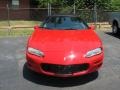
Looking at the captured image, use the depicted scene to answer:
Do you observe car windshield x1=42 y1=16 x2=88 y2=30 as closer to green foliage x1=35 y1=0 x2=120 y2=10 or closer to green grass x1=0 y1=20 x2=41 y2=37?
green grass x1=0 y1=20 x2=41 y2=37

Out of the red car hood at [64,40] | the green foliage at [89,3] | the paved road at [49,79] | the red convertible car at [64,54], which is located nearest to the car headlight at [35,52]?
the red convertible car at [64,54]

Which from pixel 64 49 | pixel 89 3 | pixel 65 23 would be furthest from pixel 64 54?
pixel 89 3

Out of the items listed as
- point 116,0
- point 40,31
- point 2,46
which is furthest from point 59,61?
point 116,0

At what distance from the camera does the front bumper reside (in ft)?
21.4

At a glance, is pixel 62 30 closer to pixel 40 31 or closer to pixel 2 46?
pixel 40 31

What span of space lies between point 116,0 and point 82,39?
58.0 ft

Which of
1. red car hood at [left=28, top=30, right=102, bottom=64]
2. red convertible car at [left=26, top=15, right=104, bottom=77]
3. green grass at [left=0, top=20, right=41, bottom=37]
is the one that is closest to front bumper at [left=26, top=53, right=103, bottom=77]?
red convertible car at [left=26, top=15, right=104, bottom=77]

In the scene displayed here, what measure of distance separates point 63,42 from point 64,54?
63cm

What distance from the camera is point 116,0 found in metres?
24.4

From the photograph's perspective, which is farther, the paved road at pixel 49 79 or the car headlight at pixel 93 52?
the car headlight at pixel 93 52

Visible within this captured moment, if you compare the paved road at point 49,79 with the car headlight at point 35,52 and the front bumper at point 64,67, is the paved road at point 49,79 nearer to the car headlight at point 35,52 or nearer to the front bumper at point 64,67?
the front bumper at point 64,67

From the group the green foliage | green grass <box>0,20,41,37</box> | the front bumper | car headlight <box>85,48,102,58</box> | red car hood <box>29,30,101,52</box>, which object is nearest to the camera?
the front bumper

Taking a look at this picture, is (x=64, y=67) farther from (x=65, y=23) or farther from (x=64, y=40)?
(x=65, y=23)

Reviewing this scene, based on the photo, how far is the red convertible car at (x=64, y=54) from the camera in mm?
6524
